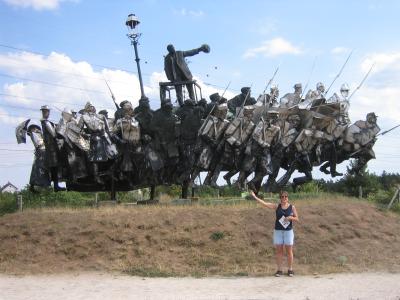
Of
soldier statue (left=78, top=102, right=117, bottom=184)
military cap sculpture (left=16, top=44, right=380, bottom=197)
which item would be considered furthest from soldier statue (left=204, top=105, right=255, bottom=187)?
soldier statue (left=78, top=102, right=117, bottom=184)

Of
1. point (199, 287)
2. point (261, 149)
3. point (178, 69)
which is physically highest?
point (178, 69)

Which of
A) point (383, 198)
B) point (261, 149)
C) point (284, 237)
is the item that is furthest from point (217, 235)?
point (383, 198)

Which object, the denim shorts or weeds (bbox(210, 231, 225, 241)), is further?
weeds (bbox(210, 231, 225, 241))

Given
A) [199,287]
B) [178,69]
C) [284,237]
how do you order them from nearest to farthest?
[199,287] < [284,237] < [178,69]

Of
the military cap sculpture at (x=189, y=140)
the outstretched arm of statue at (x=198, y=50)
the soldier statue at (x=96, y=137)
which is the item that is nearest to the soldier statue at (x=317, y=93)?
the military cap sculpture at (x=189, y=140)

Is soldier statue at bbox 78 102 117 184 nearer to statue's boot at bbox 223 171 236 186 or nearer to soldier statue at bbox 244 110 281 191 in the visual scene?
statue's boot at bbox 223 171 236 186

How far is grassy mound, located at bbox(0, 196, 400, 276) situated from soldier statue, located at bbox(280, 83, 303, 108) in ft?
14.1

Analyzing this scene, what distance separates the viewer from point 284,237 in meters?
9.88

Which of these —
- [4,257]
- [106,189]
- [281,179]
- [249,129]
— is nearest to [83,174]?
[106,189]

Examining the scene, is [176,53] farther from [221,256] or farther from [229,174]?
[221,256]

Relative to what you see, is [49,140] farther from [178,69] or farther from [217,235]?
[217,235]

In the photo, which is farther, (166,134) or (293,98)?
(293,98)

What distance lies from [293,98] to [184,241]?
7287 mm

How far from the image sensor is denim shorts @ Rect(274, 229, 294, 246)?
9.85 metres
